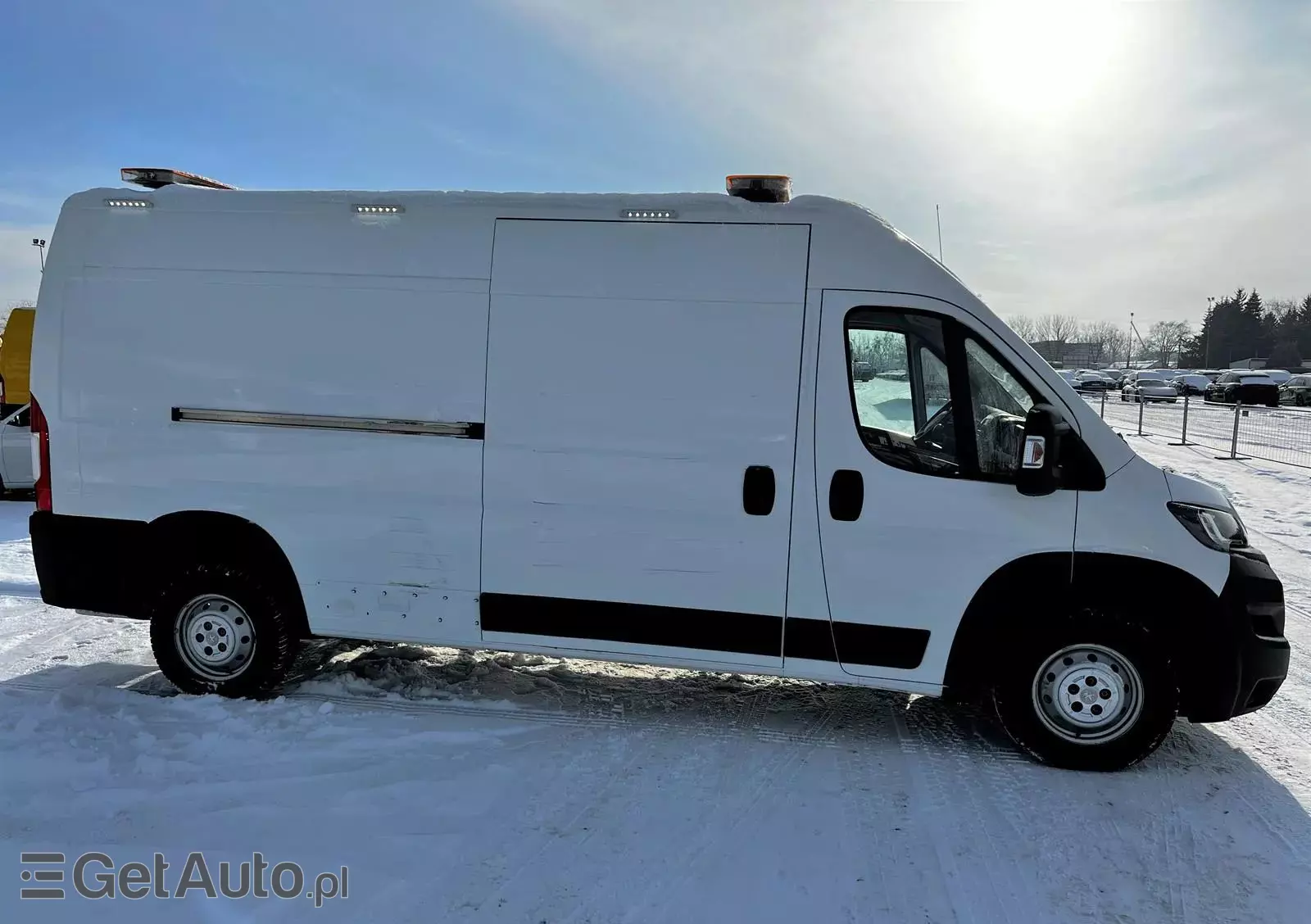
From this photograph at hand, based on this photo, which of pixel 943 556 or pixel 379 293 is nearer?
pixel 943 556

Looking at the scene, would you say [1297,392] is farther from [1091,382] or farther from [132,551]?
[132,551]

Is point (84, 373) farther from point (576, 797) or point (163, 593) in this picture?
point (576, 797)

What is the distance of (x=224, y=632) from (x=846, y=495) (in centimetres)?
357

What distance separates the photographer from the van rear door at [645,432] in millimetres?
4289

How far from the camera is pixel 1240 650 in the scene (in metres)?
4.07

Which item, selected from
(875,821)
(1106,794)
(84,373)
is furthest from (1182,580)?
(84,373)

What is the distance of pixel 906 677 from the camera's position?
432cm

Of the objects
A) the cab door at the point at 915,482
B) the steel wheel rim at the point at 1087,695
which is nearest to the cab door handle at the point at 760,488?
the cab door at the point at 915,482

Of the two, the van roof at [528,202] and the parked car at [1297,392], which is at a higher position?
the parked car at [1297,392]

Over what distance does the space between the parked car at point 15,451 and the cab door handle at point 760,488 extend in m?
11.0

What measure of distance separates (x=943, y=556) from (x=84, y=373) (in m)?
4.76

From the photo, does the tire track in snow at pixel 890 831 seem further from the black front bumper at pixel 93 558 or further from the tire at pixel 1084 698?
the black front bumper at pixel 93 558

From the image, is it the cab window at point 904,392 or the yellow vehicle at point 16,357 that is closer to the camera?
the cab window at point 904,392

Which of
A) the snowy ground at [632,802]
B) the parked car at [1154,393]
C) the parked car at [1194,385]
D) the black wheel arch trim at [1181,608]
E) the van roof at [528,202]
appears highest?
the parked car at [1194,385]
